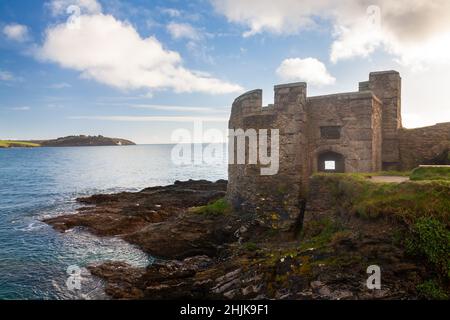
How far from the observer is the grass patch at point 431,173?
11141 mm

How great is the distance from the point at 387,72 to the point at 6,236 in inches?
1051

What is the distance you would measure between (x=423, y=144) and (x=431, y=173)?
7.72 m

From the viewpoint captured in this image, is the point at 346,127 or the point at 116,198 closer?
the point at 346,127

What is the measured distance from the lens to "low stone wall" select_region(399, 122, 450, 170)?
17703 millimetres

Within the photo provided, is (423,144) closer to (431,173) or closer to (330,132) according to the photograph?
(330,132)

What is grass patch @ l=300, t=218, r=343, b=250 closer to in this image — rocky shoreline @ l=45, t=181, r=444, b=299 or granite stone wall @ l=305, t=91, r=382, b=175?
rocky shoreline @ l=45, t=181, r=444, b=299

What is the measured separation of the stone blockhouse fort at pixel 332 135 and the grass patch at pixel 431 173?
4280mm

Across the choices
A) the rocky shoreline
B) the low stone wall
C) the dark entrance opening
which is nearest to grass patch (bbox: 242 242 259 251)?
the rocky shoreline

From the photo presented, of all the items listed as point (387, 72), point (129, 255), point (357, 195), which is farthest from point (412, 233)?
point (129, 255)

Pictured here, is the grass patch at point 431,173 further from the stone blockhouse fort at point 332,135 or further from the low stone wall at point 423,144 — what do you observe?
the low stone wall at point 423,144

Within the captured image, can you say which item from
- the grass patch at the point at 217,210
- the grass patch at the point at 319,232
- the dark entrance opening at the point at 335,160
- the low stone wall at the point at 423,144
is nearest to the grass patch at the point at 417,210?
the grass patch at the point at 319,232

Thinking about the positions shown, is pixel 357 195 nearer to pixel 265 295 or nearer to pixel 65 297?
pixel 265 295

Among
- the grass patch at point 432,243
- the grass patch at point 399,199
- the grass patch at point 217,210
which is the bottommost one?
the grass patch at point 217,210

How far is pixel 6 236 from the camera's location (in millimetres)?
21938
